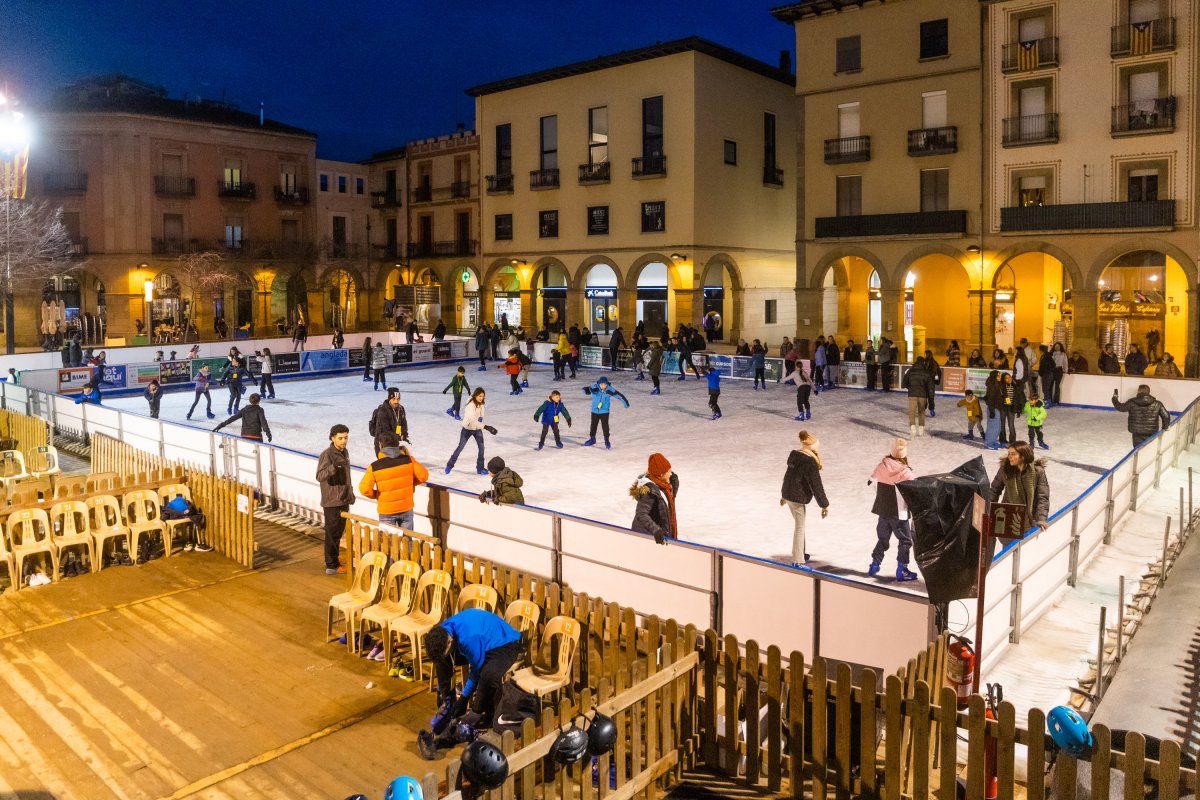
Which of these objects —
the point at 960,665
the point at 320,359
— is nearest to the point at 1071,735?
the point at 960,665

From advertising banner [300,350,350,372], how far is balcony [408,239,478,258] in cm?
1601

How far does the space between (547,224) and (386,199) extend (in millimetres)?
14982

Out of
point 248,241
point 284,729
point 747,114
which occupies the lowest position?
point 284,729

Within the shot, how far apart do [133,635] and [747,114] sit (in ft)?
122

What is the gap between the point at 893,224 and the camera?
115 ft

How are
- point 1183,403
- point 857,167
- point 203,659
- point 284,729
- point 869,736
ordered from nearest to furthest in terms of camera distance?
point 869,736
point 284,729
point 203,659
point 1183,403
point 857,167

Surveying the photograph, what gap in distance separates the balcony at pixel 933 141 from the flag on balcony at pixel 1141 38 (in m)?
5.60

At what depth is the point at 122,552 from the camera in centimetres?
1124

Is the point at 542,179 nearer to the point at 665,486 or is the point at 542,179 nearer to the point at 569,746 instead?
the point at 665,486

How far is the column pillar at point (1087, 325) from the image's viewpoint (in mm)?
30906

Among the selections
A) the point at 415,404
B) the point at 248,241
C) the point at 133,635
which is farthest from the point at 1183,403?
the point at 248,241

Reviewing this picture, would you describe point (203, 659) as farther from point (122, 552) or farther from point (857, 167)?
point (857, 167)

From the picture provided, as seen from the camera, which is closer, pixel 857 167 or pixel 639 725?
pixel 639 725

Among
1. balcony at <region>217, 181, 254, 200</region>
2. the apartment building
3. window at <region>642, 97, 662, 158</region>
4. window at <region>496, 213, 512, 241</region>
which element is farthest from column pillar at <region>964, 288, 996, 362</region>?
balcony at <region>217, 181, 254, 200</region>
